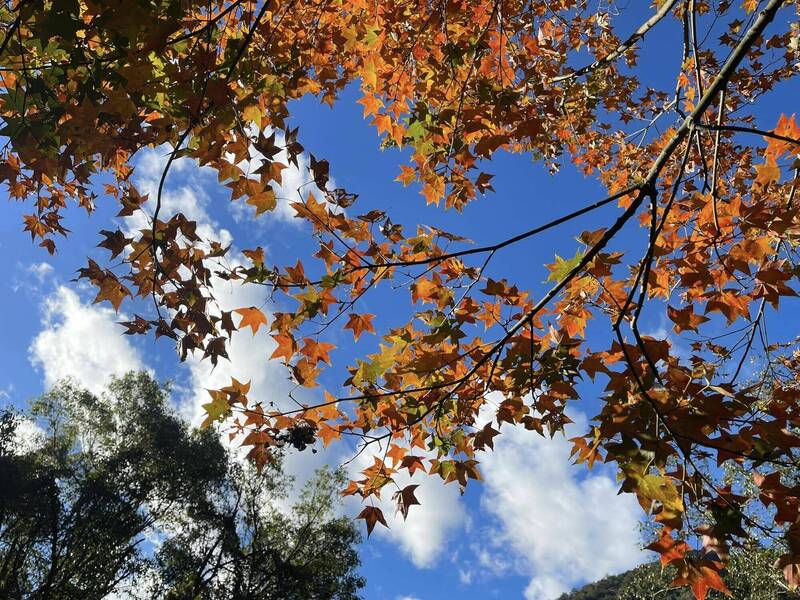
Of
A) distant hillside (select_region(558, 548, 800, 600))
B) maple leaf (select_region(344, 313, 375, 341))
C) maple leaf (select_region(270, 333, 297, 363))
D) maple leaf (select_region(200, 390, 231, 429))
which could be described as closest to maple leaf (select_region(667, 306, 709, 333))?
maple leaf (select_region(344, 313, 375, 341))

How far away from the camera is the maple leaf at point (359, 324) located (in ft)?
9.43

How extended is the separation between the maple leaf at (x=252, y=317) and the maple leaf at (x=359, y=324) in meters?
0.48

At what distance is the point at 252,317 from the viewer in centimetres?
263

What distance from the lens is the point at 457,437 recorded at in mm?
2959

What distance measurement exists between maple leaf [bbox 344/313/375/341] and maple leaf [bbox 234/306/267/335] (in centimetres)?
48

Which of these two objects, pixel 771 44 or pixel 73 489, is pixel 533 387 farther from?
pixel 73 489

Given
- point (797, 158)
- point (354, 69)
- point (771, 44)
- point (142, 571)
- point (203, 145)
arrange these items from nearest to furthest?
point (203, 145) → point (797, 158) → point (354, 69) → point (771, 44) → point (142, 571)

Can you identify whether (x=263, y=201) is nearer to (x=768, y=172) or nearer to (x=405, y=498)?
(x=405, y=498)

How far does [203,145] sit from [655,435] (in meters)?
2.53

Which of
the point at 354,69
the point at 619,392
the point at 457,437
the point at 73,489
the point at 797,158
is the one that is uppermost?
the point at 73,489

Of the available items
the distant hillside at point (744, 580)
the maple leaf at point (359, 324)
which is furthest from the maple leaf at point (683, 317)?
the distant hillside at point (744, 580)

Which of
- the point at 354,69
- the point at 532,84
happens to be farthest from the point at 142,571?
the point at 532,84

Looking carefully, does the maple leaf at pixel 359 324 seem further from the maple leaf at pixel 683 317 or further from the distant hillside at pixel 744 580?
the distant hillside at pixel 744 580

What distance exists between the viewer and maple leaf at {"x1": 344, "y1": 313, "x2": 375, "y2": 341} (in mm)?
2873
